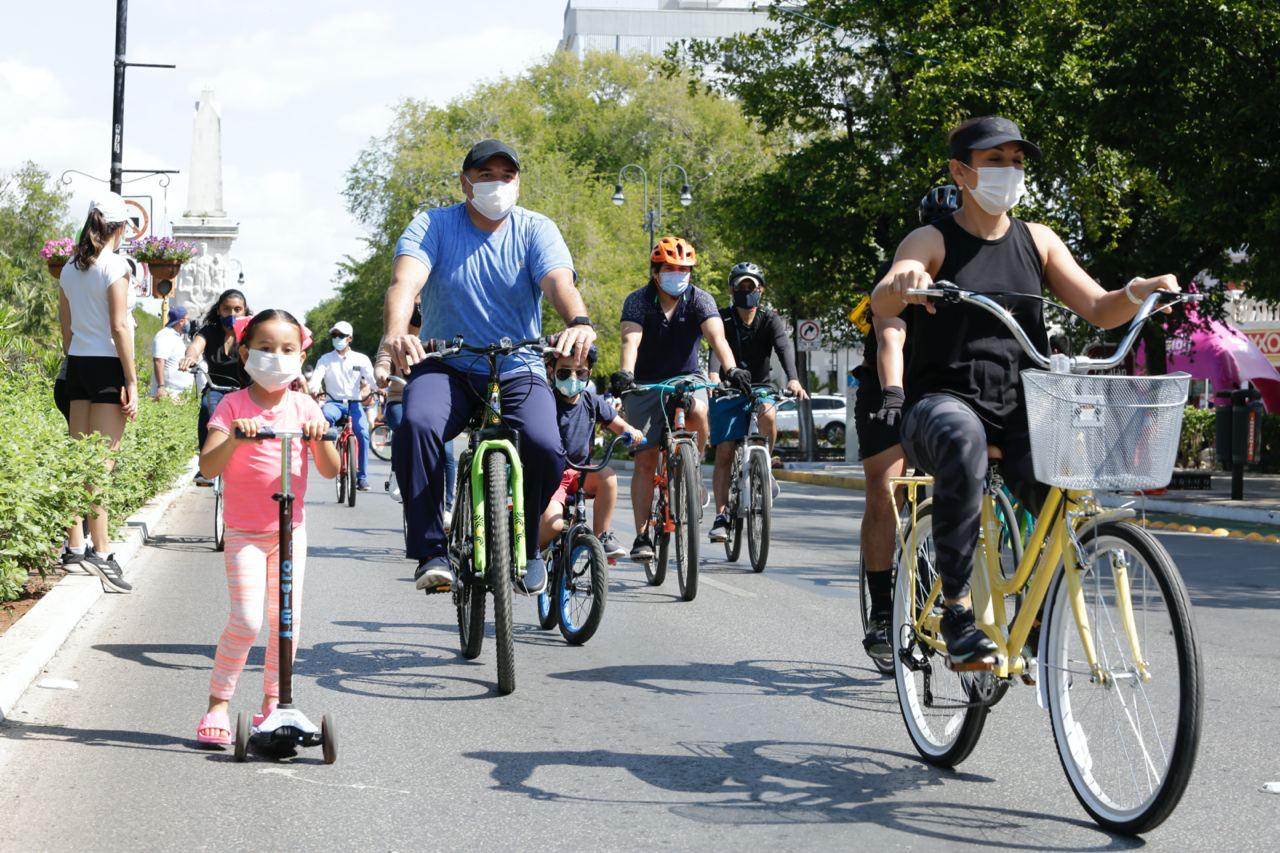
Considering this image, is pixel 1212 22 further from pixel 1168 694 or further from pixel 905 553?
pixel 1168 694

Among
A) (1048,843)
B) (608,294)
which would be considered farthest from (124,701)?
(608,294)

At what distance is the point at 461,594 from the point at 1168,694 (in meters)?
3.57

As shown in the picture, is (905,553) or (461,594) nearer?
(905,553)

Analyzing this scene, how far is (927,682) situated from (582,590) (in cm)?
267

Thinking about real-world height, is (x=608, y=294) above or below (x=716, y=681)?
above

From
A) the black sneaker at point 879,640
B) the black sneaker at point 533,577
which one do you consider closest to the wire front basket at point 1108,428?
the black sneaker at point 879,640

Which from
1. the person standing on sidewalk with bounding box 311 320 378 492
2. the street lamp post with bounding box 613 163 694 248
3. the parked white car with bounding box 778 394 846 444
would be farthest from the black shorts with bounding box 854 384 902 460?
the parked white car with bounding box 778 394 846 444

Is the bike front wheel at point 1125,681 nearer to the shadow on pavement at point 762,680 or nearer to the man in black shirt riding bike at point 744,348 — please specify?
the shadow on pavement at point 762,680

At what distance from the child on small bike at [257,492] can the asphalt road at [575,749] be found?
0.32 m

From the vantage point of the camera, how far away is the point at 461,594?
702 centimetres

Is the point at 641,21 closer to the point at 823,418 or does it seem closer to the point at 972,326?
the point at 823,418

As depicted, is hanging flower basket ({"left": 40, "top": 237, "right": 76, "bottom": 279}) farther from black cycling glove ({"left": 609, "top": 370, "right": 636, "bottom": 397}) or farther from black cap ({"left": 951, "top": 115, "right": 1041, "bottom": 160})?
black cap ({"left": 951, "top": 115, "right": 1041, "bottom": 160})

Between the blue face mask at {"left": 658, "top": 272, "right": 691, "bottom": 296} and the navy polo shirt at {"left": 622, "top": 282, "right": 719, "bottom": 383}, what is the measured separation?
85 millimetres

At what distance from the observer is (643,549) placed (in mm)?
10227
